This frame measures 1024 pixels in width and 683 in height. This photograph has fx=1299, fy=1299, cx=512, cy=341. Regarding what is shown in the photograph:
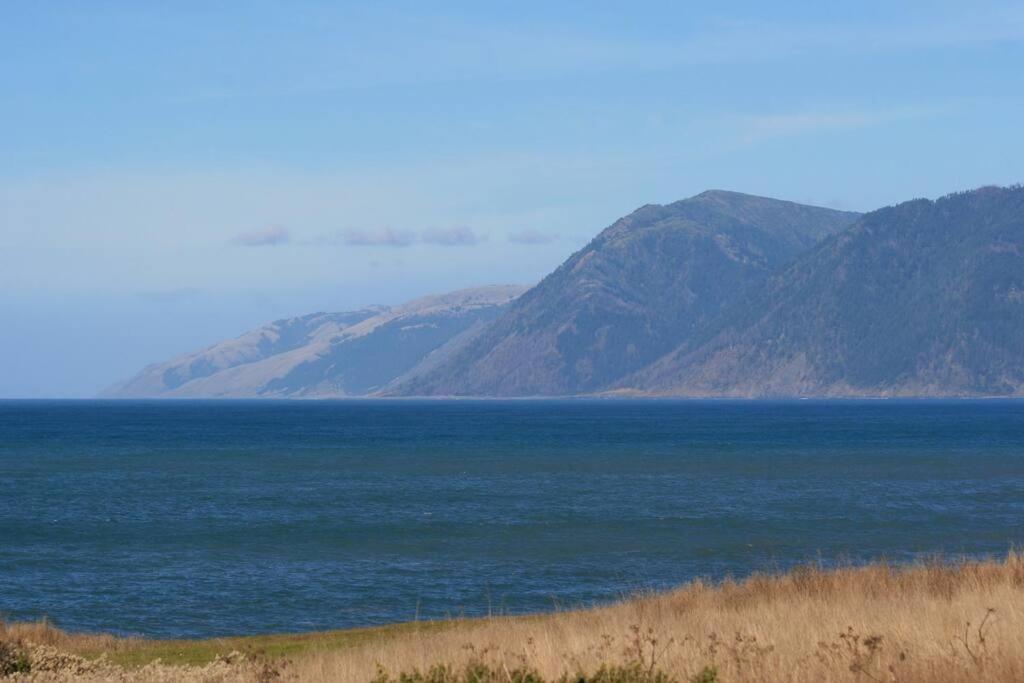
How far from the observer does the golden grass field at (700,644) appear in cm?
1465

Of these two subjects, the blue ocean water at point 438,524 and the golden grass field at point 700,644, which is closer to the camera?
the golden grass field at point 700,644

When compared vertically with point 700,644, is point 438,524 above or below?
below

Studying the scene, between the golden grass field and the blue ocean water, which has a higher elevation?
the golden grass field

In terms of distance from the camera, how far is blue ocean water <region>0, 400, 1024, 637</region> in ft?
127

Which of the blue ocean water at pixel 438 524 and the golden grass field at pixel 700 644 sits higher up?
the golden grass field at pixel 700 644

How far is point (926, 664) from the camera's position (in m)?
14.6

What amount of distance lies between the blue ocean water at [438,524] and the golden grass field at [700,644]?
9640mm

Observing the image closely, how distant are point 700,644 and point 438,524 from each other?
43025 mm

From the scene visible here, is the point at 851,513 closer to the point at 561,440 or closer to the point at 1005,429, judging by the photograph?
the point at 561,440

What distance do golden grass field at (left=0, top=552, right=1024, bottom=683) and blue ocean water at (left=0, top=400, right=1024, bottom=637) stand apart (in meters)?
9.64

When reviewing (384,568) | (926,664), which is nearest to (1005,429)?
(384,568)

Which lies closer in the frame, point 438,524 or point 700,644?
point 700,644

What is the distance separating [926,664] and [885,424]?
178889 millimetres

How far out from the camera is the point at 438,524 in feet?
197
